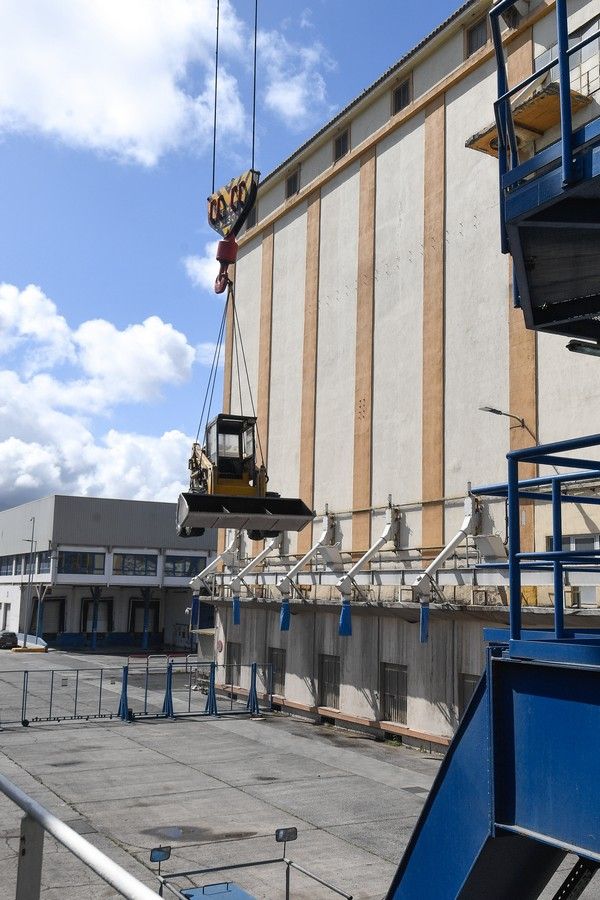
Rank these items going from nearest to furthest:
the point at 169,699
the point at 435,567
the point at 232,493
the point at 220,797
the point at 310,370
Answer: the point at 220,797 < the point at 232,493 < the point at 435,567 < the point at 169,699 < the point at 310,370

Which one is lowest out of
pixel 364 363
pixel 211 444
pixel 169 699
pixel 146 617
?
pixel 169 699

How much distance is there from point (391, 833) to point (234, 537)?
827 inches

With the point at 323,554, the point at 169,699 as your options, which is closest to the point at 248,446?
the point at 323,554

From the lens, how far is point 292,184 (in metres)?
32.5

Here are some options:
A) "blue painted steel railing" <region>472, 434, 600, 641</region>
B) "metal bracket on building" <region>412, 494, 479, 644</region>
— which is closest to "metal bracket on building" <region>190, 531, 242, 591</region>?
"metal bracket on building" <region>412, 494, 479, 644</region>

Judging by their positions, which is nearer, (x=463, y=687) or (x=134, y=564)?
(x=463, y=687)

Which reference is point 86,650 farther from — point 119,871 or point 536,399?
point 119,871

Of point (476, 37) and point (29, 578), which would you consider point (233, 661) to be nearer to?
point (476, 37)

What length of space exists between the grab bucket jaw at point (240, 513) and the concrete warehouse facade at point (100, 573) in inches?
1777

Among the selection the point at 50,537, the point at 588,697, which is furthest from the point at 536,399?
the point at 50,537

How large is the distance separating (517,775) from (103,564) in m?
61.1

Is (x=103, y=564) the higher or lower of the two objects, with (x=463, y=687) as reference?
higher

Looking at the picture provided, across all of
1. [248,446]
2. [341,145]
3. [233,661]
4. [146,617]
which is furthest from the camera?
[146,617]

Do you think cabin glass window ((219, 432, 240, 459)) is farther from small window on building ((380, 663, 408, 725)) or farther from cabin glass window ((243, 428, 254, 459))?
small window on building ((380, 663, 408, 725))
